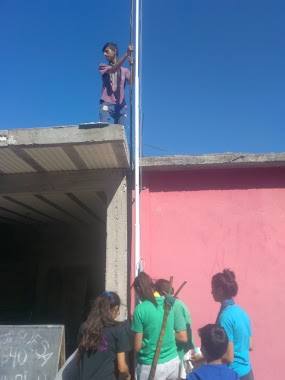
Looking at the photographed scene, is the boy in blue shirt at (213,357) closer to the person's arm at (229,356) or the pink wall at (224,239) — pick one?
the person's arm at (229,356)

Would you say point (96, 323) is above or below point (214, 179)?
below

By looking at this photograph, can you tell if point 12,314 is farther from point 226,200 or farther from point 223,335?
point 223,335

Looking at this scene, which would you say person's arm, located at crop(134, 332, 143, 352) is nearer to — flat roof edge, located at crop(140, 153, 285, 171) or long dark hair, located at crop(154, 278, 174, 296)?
long dark hair, located at crop(154, 278, 174, 296)

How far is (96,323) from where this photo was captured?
2.73 m

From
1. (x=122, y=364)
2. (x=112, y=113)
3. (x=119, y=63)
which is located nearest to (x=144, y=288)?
(x=122, y=364)

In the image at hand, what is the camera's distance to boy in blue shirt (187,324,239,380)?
84.0 inches

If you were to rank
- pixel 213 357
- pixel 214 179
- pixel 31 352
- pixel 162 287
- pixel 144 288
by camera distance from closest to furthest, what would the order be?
pixel 213 357 → pixel 144 288 → pixel 162 287 → pixel 31 352 → pixel 214 179

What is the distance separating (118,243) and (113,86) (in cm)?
218

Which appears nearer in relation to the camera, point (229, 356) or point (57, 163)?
point (229, 356)

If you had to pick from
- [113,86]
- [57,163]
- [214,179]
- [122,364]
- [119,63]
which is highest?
[119,63]

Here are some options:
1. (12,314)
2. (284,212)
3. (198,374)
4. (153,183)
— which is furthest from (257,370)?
(12,314)

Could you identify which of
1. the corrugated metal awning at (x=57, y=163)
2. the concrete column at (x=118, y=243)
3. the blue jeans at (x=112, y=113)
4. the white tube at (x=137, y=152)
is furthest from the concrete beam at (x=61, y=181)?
the blue jeans at (x=112, y=113)

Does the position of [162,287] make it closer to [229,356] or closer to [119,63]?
[229,356]

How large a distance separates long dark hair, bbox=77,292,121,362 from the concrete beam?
6.35 feet
